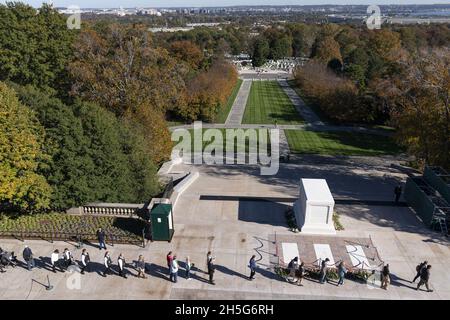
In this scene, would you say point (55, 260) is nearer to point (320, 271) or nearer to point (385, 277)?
point (320, 271)

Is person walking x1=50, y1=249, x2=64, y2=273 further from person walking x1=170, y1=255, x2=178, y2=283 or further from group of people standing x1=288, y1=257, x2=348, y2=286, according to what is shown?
group of people standing x1=288, y1=257, x2=348, y2=286

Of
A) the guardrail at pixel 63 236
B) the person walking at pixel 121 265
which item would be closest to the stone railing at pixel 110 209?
the guardrail at pixel 63 236

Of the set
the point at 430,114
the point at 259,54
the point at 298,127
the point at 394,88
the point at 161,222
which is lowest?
the point at 298,127

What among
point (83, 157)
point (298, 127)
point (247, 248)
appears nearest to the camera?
point (247, 248)

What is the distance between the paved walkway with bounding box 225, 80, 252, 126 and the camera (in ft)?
193

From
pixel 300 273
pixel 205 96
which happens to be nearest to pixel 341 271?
pixel 300 273

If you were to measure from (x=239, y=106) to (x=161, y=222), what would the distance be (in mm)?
48063

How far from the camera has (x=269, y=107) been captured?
6725cm

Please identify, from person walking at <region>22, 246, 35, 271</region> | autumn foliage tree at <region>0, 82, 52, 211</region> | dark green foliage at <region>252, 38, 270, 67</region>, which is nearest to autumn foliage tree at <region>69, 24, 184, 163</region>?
autumn foliage tree at <region>0, 82, 52, 211</region>

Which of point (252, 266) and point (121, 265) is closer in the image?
point (252, 266)

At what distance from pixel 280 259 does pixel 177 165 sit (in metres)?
18.6
